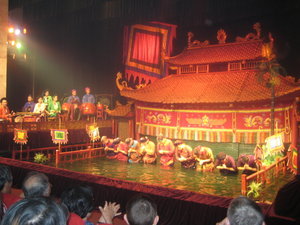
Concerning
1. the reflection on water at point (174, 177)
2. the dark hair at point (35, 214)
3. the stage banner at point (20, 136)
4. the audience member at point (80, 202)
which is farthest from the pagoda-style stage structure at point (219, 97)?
the dark hair at point (35, 214)

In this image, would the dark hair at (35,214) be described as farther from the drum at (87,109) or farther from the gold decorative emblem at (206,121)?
the drum at (87,109)

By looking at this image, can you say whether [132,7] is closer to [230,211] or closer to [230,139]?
[230,139]

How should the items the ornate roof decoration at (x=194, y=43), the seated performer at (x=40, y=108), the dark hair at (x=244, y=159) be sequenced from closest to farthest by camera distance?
the dark hair at (x=244, y=159)
the seated performer at (x=40, y=108)
the ornate roof decoration at (x=194, y=43)

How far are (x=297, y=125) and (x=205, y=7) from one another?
441 cm

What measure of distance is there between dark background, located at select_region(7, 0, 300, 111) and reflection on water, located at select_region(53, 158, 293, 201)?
15.8 feet

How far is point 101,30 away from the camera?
15.3 m

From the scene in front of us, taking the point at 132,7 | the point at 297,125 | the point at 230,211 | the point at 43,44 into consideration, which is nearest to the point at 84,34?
the point at 43,44

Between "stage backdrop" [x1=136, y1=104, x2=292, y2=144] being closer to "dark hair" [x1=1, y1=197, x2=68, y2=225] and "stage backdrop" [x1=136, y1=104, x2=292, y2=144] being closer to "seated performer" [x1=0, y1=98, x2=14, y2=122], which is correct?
"seated performer" [x1=0, y1=98, x2=14, y2=122]

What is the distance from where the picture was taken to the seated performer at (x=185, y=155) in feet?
30.8

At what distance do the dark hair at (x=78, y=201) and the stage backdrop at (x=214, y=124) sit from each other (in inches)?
303

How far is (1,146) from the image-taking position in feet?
33.4

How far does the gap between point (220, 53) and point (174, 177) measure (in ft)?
20.1

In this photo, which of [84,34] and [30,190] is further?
[84,34]

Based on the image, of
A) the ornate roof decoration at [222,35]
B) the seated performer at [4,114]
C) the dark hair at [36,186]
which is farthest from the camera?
the ornate roof decoration at [222,35]
